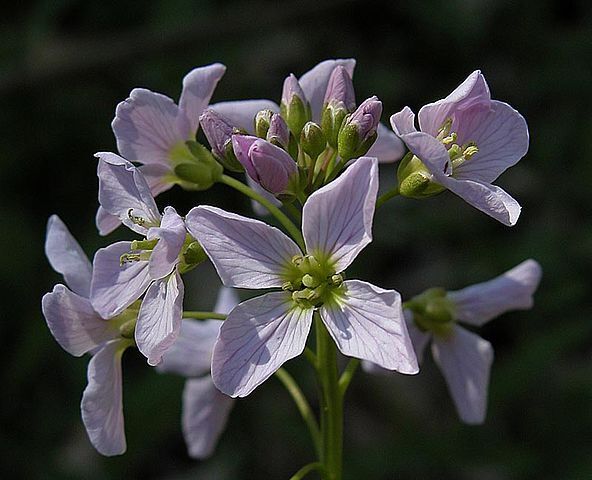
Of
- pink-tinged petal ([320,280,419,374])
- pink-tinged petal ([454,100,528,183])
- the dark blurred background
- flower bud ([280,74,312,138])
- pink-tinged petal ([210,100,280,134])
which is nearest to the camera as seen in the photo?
pink-tinged petal ([320,280,419,374])

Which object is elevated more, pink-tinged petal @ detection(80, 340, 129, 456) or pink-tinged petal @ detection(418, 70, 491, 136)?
pink-tinged petal @ detection(418, 70, 491, 136)

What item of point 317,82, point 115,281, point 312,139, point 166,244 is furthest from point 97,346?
point 317,82

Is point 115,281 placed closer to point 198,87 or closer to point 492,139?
point 198,87

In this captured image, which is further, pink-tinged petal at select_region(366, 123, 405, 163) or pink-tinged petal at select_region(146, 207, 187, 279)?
pink-tinged petal at select_region(366, 123, 405, 163)

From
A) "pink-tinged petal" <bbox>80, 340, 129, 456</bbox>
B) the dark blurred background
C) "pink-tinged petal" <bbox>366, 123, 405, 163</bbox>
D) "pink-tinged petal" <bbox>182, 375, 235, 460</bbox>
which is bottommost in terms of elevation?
the dark blurred background

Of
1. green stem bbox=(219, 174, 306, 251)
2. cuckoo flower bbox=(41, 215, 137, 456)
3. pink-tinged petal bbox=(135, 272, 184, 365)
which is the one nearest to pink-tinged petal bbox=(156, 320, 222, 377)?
cuckoo flower bbox=(41, 215, 137, 456)

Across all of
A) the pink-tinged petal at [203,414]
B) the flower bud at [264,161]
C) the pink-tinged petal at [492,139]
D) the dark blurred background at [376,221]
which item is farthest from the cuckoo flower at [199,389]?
the dark blurred background at [376,221]

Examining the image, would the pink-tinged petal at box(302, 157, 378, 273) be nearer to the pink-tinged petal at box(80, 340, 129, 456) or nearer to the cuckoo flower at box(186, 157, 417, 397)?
the cuckoo flower at box(186, 157, 417, 397)

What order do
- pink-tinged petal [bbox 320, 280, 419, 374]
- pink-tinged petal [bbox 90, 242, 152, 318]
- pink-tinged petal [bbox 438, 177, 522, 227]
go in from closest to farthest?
pink-tinged petal [bbox 320, 280, 419, 374] → pink-tinged petal [bbox 438, 177, 522, 227] → pink-tinged petal [bbox 90, 242, 152, 318]
